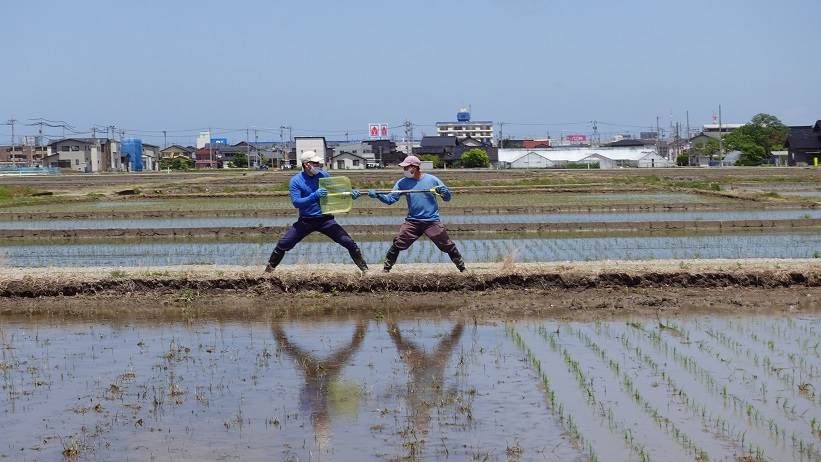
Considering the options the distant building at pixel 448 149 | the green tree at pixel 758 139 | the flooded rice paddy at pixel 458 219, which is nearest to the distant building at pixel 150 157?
the distant building at pixel 448 149

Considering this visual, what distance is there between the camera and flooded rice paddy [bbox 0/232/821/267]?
42.4 ft

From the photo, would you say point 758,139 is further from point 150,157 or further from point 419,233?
point 419,233

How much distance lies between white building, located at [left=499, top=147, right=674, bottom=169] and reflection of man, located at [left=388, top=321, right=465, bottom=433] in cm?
5779

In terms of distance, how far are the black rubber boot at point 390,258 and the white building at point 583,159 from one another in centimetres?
5591

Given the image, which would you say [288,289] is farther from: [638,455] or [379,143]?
[379,143]

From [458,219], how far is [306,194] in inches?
419

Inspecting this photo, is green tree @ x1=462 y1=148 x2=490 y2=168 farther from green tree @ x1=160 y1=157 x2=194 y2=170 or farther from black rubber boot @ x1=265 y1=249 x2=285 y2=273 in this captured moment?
black rubber boot @ x1=265 y1=249 x2=285 y2=273

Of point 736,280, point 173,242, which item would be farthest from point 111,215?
point 736,280

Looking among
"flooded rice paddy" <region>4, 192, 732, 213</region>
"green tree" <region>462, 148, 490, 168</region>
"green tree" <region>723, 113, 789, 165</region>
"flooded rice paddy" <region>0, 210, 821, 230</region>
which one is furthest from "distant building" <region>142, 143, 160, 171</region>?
"flooded rice paddy" <region>0, 210, 821, 230</region>

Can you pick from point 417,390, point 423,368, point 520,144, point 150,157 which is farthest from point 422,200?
point 520,144

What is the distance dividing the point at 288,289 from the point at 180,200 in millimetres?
19389

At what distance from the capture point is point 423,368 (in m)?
6.63

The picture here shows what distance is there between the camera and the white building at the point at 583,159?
66875 mm

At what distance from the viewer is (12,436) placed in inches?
207
